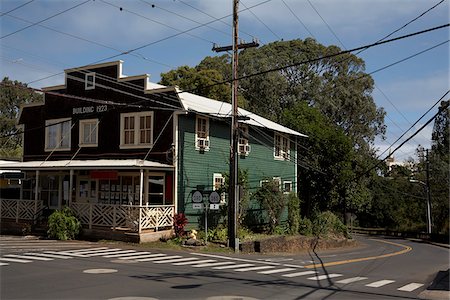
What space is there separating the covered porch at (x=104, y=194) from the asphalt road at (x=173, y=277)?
276 cm

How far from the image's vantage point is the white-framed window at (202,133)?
26.2m

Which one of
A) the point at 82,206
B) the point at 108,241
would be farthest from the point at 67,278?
the point at 82,206

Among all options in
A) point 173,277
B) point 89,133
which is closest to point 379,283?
point 173,277

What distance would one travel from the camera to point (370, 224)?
7281 centimetres

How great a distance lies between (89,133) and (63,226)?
6500 millimetres

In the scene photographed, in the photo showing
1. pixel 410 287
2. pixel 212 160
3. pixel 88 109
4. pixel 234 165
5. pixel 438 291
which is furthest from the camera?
pixel 88 109

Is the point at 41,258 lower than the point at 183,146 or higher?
lower

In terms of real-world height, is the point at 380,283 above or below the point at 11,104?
below

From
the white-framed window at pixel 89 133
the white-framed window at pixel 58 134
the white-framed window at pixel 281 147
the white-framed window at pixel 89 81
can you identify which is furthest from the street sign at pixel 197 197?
the white-framed window at pixel 281 147

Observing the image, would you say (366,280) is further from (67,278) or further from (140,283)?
(67,278)

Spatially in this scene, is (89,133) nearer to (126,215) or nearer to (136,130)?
(136,130)

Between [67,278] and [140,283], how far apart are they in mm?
1997

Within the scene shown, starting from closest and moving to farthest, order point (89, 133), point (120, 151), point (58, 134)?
point (120, 151) → point (89, 133) → point (58, 134)

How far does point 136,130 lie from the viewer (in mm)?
26156
